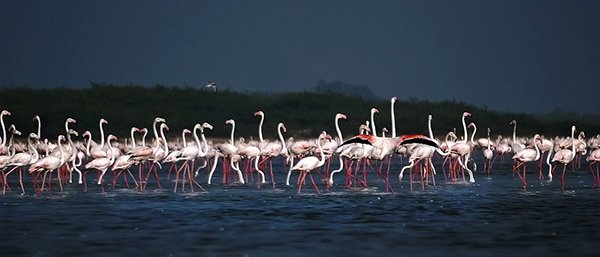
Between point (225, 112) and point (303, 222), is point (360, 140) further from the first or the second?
point (225, 112)

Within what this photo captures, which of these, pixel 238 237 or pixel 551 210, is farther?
pixel 551 210

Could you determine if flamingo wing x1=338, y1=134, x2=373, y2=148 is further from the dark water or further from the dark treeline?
the dark treeline

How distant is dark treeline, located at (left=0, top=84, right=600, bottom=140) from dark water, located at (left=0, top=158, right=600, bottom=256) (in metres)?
41.0

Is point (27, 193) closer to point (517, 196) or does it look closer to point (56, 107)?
point (517, 196)

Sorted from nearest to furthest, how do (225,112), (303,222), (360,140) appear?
(303,222)
(360,140)
(225,112)

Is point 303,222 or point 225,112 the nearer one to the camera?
point 303,222

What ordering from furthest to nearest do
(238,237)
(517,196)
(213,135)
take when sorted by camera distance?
(213,135), (517,196), (238,237)

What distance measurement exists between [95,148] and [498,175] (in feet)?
34.1

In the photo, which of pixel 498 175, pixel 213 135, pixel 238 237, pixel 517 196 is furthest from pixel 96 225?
pixel 213 135

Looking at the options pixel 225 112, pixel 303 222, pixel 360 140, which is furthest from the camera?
pixel 225 112

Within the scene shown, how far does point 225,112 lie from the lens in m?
75.1

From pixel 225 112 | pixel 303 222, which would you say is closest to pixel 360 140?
pixel 303 222

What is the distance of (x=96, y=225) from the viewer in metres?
16.1

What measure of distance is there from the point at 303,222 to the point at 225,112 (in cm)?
5882
